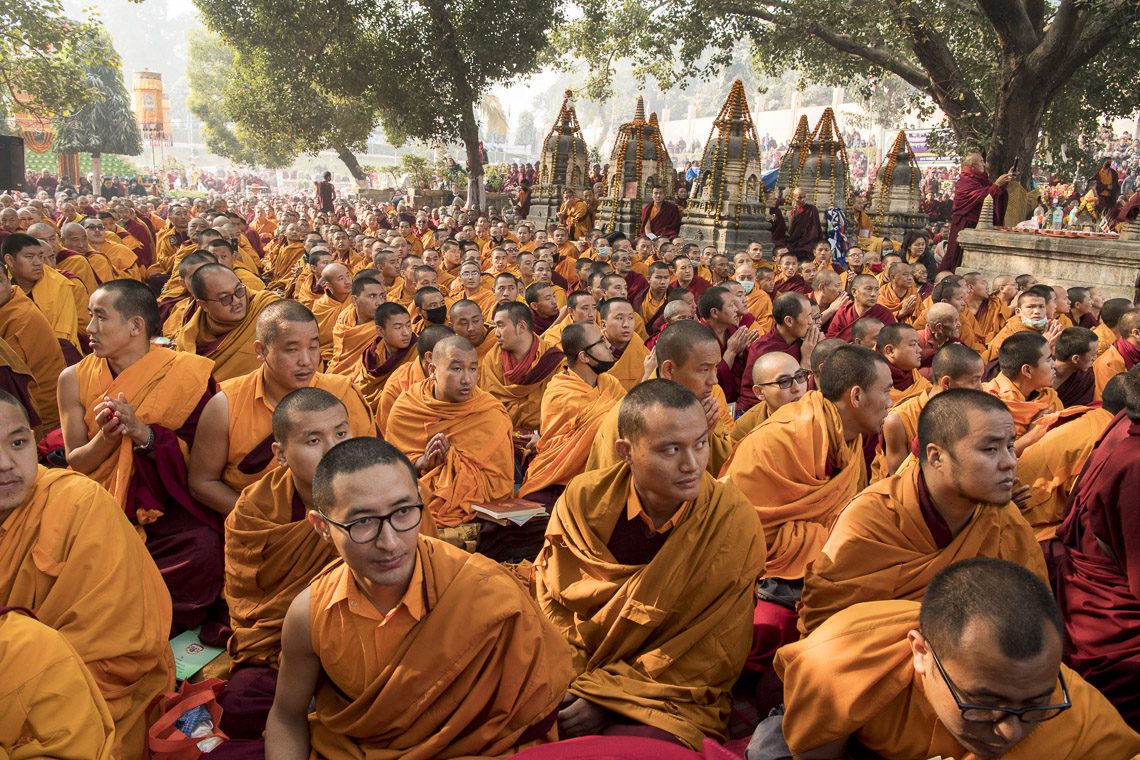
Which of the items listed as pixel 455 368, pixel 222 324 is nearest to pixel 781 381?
pixel 455 368

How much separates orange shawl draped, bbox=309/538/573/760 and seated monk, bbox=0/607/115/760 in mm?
576

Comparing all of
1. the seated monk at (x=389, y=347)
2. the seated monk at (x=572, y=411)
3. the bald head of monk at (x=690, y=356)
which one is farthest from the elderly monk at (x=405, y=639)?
the seated monk at (x=389, y=347)

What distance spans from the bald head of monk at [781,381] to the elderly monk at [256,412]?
2.12m

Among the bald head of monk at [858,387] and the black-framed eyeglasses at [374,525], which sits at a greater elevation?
the bald head of monk at [858,387]

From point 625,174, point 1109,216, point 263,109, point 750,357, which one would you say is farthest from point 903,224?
point 263,109

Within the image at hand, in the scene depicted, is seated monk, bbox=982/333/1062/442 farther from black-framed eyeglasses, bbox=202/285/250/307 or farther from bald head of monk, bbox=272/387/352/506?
black-framed eyeglasses, bbox=202/285/250/307

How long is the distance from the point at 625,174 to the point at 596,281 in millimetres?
12095

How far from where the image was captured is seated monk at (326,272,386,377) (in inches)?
300

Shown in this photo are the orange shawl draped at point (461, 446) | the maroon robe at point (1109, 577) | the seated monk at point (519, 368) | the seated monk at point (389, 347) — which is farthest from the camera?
the seated monk at point (389, 347)

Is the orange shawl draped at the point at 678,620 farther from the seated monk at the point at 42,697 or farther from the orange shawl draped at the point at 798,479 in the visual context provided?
the seated monk at the point at 42,697

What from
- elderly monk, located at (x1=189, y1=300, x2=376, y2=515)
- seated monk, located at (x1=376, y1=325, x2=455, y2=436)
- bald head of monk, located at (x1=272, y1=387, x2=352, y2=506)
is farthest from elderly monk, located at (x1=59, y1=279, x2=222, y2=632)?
seated monk, located at (x1=376, y1=325, x2=455, y2=436)

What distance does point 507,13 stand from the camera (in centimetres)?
2288

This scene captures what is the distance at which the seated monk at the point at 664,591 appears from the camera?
119 inches

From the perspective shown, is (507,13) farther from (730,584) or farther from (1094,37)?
(730,584)
